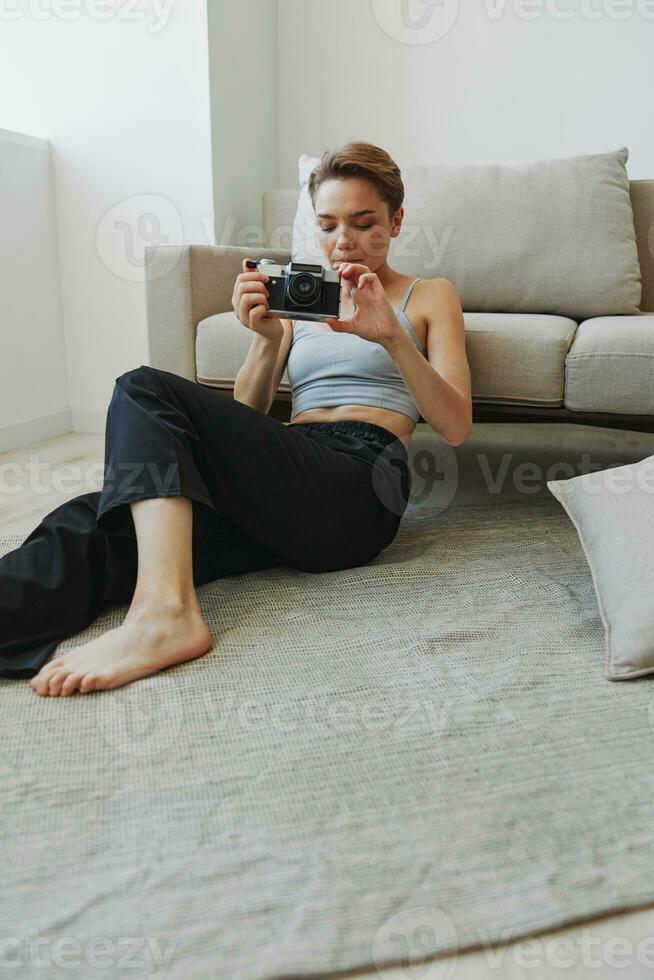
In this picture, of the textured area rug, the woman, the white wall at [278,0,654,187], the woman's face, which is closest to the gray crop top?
the woman

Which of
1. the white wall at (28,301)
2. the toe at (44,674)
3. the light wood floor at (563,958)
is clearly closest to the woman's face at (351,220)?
the toe at (44,674)

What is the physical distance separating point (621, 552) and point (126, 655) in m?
0.65

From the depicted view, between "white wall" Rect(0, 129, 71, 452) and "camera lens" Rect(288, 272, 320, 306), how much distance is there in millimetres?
1313

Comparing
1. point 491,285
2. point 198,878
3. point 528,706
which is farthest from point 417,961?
point 491,285

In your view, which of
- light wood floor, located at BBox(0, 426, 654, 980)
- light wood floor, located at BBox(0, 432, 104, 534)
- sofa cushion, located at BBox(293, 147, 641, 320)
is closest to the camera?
light wood floor, located at BBox(0, 426, 654, 980)

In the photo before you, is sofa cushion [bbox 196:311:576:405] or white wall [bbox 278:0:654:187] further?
white wall [bbox 278:0:654:187]

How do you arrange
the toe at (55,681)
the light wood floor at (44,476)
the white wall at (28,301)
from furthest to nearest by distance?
the white wall at (28,301) < the light wood floor at (44,476) < the toe at (55,681)

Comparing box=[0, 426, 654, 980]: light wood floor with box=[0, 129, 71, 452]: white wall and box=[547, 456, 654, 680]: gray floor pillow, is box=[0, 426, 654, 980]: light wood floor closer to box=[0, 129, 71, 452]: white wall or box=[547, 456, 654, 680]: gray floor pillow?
box=[547, 456, 654, 680]: gray floor pillow

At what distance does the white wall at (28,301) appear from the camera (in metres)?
2.27

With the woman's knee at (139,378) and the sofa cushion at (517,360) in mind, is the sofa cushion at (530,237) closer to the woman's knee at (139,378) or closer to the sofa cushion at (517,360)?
the sofa cushion at (517,360)

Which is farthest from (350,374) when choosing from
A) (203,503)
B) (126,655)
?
(126,655)

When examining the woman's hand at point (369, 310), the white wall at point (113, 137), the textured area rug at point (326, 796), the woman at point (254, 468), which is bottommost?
the textured area rug at point (326, 796)

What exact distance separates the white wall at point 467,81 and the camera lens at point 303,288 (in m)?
1.53

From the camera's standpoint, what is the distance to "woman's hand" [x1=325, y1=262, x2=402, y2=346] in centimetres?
115
